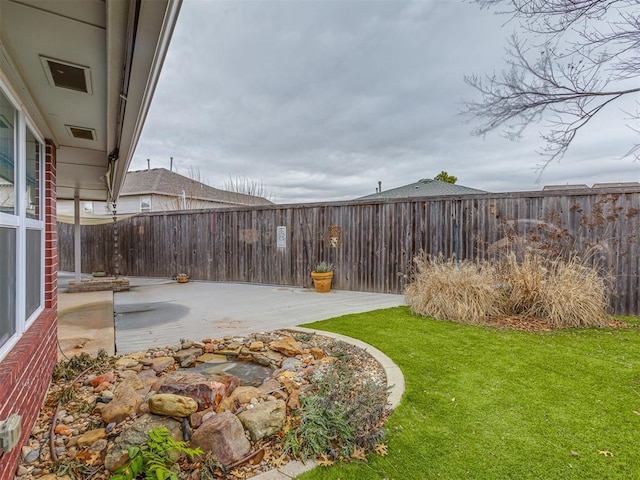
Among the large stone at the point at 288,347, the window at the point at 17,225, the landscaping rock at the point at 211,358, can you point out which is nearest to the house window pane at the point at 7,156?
the window at the point at 17,225

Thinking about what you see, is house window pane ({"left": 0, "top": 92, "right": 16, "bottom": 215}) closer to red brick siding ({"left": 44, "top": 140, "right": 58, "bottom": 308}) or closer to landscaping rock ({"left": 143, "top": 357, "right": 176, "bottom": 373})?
red brick siding ({"left": 44, "top": 140, "right": 58, "bottom": 308})

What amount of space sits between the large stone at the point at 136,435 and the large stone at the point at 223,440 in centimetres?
17

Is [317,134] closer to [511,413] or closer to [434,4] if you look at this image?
[434,4]

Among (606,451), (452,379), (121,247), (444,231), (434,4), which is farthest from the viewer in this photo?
(121,247)

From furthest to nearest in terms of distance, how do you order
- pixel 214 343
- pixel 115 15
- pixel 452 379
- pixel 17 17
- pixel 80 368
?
pixel 214 343 → pixel 80 368 → pixel 452 379 → pixel 17 17 → pixel 115 15

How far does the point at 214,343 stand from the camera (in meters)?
3.87

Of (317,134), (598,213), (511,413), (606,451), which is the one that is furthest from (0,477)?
(317,134)

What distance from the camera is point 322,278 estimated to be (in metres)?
8.01

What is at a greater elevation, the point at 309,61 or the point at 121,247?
the point at 309,61

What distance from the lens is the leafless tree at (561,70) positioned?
4164 mm

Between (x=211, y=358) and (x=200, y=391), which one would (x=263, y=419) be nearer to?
(x=200, y=391)

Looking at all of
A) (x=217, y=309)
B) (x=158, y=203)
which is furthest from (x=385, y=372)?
(x=158, y=203)

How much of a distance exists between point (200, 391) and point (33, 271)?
185cm

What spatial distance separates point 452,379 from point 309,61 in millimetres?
7963
